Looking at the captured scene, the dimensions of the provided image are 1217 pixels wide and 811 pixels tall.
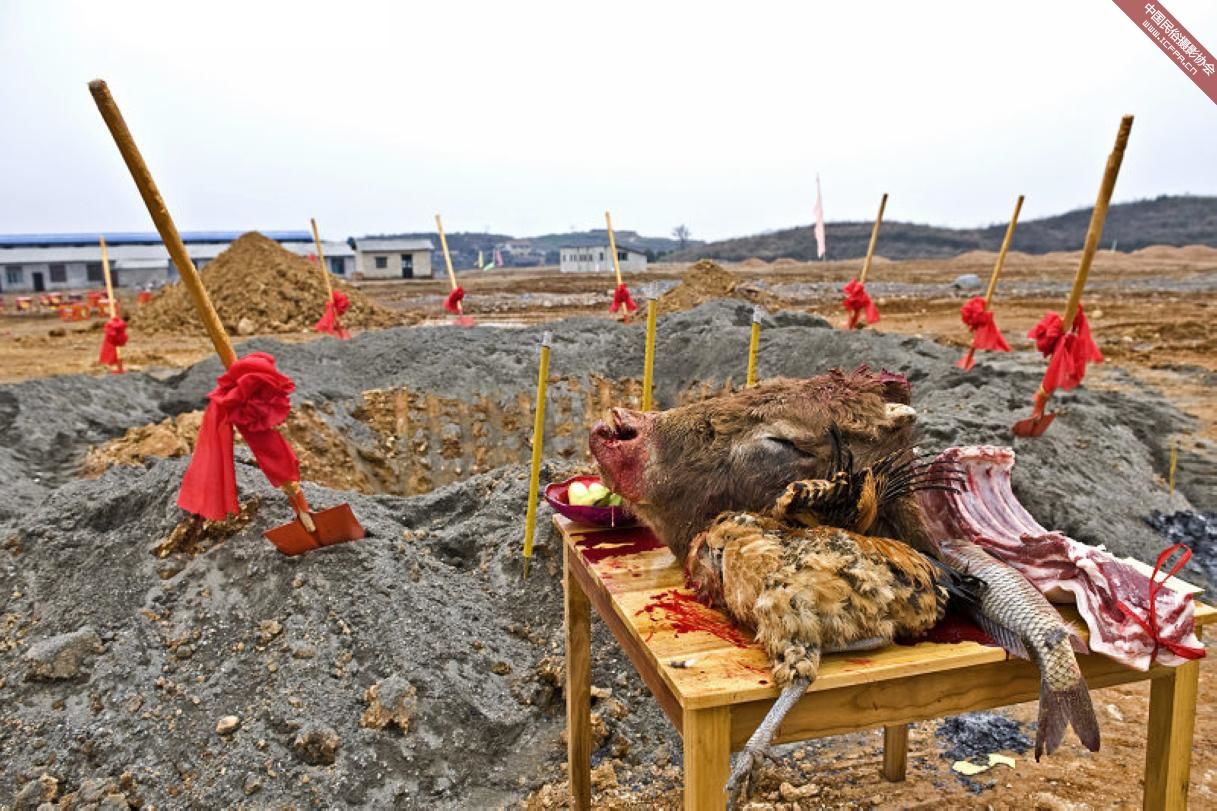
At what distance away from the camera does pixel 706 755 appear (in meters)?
1.48

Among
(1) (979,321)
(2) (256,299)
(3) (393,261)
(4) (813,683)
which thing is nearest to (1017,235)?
(3) (393,261)

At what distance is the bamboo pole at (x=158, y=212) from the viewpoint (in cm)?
264

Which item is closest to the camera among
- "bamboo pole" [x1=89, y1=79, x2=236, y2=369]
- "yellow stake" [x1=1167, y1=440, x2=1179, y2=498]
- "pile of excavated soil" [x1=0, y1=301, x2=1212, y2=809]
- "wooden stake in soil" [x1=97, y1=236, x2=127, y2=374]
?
"bamboo pole" [x1=89, y1=79, x2=236, y2=369]

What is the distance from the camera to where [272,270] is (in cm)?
1808

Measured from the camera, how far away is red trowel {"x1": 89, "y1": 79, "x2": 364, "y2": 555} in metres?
2.70

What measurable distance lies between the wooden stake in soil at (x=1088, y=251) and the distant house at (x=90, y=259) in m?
31.7

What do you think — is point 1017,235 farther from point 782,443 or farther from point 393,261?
point 782,443

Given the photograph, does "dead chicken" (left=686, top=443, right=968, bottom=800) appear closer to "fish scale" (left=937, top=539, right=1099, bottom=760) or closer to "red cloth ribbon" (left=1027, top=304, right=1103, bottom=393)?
"fish scale" (left=937, top=539, right=1099, bottom=760)

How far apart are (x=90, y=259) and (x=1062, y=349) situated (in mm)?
40345

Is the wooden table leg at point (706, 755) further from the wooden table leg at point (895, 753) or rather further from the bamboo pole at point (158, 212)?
the bamboo pole at point (158, 212)

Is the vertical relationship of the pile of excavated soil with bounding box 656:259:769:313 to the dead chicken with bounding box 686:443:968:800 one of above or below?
above

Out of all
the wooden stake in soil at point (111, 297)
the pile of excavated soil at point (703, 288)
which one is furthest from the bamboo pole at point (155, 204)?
the pile of excavated soil at point (703, 288)

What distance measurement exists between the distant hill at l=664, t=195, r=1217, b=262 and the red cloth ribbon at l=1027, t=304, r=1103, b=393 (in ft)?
165

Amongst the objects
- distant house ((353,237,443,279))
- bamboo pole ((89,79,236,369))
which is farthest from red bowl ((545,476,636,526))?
distant house ((353,237,443,279))
